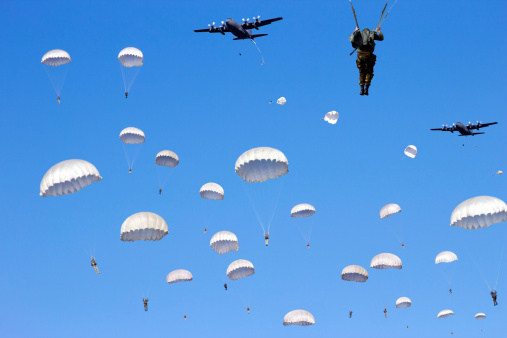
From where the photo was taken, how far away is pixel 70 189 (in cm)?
3578

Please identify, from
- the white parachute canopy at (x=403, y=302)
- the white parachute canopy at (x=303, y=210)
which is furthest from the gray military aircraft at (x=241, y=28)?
the white parachute canopy at (x=403, y=302)

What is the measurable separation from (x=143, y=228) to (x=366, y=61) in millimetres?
20532

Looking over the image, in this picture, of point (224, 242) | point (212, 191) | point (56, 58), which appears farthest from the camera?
point (212, 191)

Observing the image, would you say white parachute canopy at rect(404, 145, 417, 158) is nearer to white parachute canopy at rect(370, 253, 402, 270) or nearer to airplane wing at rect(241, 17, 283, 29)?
white parachute canopy at rect(370, 253, 402, 270)

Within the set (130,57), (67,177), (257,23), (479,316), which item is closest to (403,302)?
(479,316)

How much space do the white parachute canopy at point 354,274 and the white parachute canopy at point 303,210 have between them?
231 inches

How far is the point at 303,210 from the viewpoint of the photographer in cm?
4788

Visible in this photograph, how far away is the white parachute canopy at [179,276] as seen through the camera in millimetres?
46987

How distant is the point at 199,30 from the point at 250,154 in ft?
54.0

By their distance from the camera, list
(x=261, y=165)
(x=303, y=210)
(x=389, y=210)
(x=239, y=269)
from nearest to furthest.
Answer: (x=261, y=165)
(x=239, y=269)
(x=303, y=210)
(x=389, y=210)

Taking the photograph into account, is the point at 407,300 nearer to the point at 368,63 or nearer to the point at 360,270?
the point at 360,270

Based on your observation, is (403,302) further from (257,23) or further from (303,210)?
(257,23)

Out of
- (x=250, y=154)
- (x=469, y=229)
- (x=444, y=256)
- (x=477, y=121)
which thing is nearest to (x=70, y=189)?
(x=250, y=154)

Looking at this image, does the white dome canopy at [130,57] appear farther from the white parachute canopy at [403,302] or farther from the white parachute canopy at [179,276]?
the white parachute canopy at [403,302]
